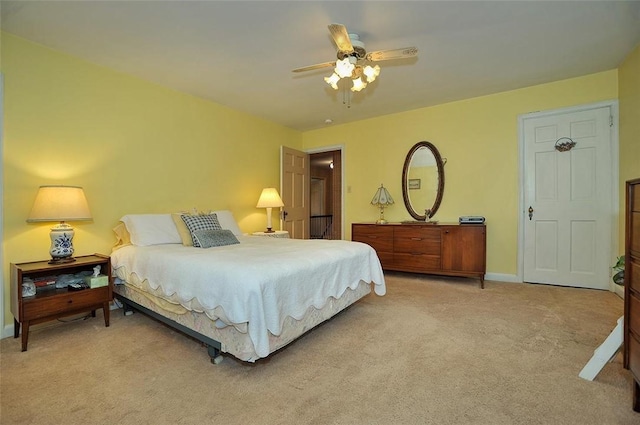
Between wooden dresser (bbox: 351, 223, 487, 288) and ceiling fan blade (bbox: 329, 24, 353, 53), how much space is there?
2.58 meters

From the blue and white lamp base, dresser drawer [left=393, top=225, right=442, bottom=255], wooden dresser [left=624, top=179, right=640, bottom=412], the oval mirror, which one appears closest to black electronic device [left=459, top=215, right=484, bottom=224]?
dresser drawer [left=393, top=225, right=442, bottom=255]

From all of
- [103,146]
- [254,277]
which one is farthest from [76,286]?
[254,277]

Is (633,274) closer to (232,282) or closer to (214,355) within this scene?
(232,282)

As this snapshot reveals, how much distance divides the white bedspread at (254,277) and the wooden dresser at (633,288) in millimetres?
1692

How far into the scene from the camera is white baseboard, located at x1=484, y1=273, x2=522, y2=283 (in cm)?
387

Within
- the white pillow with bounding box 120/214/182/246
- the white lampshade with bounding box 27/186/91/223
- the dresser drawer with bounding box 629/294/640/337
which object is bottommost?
the dresser drawer with bounding box 629/294/640/337

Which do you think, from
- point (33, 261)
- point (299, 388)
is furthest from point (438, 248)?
point (33, 261)

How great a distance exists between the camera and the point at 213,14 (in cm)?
222

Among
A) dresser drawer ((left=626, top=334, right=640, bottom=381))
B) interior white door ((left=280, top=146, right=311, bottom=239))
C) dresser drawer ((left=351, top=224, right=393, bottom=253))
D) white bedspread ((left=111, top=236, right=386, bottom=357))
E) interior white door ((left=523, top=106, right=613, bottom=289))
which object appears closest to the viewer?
dresser drawer ((left=626, top=334, right=640, bottom=381))

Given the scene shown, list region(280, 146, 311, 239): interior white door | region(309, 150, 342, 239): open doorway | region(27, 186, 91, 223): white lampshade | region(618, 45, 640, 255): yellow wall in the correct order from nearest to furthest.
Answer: region(27, 186, 91, 223): white lampshade → region(618, 45, 640, 255): yellow wall → region(280, 146, 311, 239): interior white door → region(309, 150, 342, 239): open doorway

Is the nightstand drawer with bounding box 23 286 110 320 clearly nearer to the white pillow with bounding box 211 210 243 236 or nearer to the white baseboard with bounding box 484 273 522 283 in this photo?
the white pillow with bounding box 211 210 243 236

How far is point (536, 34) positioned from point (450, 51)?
26.8 inches

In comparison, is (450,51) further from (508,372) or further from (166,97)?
(166,97)


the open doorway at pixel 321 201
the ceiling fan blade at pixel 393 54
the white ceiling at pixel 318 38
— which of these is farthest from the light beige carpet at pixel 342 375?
the open doorway at pixel 321 201
